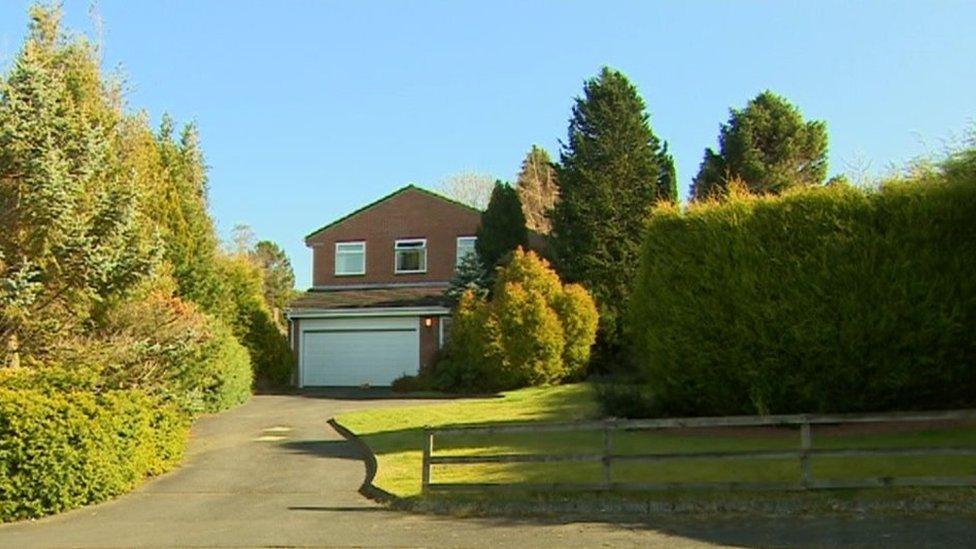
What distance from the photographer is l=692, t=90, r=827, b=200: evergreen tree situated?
1273 inches

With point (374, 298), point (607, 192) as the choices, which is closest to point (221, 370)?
point (374, 298)

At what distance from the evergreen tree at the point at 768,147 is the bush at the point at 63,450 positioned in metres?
22.9

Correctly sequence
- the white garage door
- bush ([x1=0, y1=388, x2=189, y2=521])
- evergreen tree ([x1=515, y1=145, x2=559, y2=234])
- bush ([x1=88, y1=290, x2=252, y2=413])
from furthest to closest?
1. evergreen tree ([x1=515, y1=145, x2=559, y2=234])
2. the white garage door
3. bush ([x1=88, y1=290, x2=252, y2=413])
4. bush ([x1=0, y1=388, x2=189, y2=521])

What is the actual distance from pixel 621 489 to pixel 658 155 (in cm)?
2375

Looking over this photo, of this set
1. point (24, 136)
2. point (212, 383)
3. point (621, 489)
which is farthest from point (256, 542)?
point (212, 383)

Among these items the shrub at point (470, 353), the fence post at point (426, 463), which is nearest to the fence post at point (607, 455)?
the fence post at point (426, 463)

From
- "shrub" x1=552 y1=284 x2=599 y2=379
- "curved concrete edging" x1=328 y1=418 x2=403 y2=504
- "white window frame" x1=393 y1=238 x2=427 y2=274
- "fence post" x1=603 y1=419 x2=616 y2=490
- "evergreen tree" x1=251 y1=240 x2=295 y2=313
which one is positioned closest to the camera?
"fence post" x1=603 y1=419 x2=616 y2=490

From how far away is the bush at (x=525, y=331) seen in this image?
2852cm

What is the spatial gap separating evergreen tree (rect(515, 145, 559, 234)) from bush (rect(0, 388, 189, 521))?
45502mm

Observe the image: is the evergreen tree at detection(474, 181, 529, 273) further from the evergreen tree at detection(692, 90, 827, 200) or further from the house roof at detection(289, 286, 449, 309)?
the evergreen tree at detection(692, 90, 827, 200)

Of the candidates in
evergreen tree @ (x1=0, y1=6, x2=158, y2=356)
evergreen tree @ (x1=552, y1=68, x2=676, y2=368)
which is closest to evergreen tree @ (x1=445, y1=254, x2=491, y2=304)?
evergreen tree @ (x1=552, y1=68, x2=676, y2=368)

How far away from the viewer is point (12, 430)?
13250mm

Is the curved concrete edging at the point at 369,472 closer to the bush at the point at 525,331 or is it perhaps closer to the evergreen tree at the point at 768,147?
the bush at the point at 525,331

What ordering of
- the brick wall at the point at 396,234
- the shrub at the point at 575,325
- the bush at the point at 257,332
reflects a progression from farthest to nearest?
the brick wall at the point at 396,234 < the bush at the point at 257,332 < the shrub at the point at 575,325
